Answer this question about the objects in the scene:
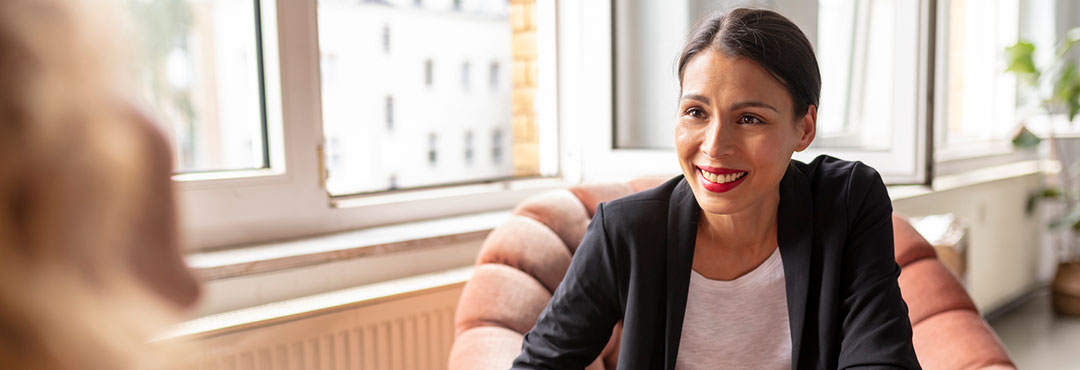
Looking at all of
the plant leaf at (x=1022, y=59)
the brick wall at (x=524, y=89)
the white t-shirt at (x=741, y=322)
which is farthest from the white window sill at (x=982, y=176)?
the white t-shirt at (x=741, y=322)

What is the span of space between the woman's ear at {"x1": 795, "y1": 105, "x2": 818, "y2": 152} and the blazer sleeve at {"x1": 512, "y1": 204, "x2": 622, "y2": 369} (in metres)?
0.33

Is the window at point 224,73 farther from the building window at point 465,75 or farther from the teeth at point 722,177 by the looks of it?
the building window at point 465,75

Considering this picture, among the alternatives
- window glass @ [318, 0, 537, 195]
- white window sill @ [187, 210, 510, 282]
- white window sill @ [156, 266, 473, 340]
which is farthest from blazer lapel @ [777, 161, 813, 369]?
window glass @ [318, 0, 537, 195]

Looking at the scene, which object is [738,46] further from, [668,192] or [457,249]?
[457,249]

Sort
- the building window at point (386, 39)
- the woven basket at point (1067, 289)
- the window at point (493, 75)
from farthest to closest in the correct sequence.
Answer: the woven basket at point (1067, 289)
the window at point (493, 75)
the building window at point (386, 39)

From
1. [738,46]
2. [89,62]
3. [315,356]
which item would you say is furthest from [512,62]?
[89,62]

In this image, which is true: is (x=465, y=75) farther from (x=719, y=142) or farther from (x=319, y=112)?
(x=719, y=142)

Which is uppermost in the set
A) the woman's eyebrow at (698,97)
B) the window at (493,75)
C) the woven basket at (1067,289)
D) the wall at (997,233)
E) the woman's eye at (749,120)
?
the window at (493,75)

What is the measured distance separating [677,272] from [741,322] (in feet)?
0.44

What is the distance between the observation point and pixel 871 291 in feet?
3.72

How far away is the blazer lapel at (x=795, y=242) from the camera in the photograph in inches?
45.6

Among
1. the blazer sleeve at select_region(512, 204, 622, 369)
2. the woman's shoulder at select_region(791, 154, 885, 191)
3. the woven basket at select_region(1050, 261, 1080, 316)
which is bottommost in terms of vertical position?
the woven basket at select_region(1050, 261, 1080, 316)

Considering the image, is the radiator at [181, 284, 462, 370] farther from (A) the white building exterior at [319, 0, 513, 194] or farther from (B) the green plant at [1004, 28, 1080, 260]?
(B) the green plant at [1004, 28, 1080, 260]

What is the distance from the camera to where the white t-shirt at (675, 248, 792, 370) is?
121 cm
